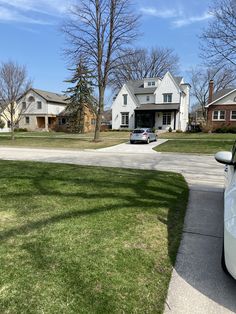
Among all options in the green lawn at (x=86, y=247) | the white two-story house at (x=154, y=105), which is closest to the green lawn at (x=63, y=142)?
the white two-story house at (x=154, y=105)

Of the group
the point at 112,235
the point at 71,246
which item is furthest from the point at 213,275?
the point at 71,246

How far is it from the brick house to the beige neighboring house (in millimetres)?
25304

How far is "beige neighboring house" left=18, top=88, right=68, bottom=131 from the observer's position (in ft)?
163

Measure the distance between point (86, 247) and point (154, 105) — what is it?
4105cm

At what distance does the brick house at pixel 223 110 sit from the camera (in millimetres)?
39719

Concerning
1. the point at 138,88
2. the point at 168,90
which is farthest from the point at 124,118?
the point at 168,90

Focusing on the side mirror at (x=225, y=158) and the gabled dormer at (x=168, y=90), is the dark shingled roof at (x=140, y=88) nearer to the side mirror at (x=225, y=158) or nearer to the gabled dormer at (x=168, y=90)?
the gabled dormer at (x=168, y=90)

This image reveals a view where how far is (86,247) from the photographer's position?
139 inches

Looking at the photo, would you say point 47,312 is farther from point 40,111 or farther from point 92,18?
point 40,111

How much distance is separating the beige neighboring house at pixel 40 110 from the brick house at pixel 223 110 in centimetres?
2530

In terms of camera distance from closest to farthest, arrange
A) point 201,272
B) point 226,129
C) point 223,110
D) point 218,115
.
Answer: point 201,272, point 226,129, point 223,110, point 218,115

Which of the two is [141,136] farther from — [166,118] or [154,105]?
[154,105]

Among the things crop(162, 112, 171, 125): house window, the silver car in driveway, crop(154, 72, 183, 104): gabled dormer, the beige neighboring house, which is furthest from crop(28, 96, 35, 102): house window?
the silver car in driveway

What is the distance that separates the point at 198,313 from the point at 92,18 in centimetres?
2562
